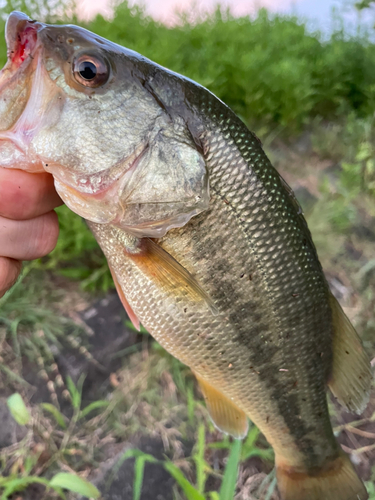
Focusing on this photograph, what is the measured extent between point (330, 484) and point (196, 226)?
126 centimetres

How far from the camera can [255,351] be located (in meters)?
1.16

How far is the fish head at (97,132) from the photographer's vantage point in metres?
0.79

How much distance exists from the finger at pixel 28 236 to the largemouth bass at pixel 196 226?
5.2 inches

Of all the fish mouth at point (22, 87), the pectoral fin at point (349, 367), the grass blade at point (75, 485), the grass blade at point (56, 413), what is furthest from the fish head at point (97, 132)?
the grass blade at point (56, 413)

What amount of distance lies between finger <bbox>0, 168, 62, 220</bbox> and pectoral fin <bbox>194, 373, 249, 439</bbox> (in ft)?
3.05

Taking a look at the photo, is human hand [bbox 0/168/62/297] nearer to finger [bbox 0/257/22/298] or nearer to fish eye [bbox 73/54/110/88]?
finger [bbox 0/257/22/298]

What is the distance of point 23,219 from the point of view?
3.27 feet

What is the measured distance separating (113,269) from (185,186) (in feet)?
1.34

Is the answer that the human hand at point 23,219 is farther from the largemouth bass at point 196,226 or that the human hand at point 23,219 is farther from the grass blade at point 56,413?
the grass blade at point 56,413

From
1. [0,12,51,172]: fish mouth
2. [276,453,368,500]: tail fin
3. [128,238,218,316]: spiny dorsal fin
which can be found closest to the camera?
[0,12,51,172]: fish mouth

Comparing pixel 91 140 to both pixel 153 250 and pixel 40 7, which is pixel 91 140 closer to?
pixel 153 250

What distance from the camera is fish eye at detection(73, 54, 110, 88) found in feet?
2.71

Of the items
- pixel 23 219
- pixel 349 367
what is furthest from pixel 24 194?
pixel 349 367

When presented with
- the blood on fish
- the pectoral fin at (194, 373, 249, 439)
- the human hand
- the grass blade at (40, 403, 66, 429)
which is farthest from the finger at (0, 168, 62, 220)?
the grass blade at (40, 403, 66, 429)
